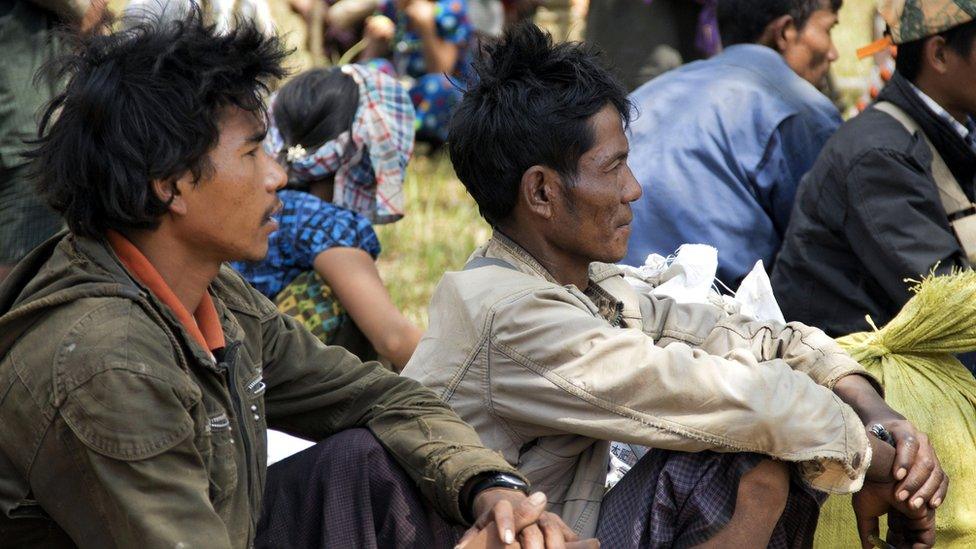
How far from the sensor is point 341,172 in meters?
4.08

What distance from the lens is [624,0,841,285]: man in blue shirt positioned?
13.3 ft

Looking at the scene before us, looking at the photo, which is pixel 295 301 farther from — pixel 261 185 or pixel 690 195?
pixel 261 185

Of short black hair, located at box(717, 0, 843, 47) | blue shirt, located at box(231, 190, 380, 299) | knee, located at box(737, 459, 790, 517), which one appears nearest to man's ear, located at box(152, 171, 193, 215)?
knee, located at box(737, 459, 790, 517)

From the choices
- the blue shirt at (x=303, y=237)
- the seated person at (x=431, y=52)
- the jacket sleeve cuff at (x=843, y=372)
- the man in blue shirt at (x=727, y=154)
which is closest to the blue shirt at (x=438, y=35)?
the seated person at (x=431, y=52)

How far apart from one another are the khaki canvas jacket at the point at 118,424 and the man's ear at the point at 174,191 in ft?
0.41

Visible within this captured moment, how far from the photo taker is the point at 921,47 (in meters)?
3.75

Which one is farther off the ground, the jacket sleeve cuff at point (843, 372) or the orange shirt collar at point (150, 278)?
the orange shirt collar at point (150, 278)

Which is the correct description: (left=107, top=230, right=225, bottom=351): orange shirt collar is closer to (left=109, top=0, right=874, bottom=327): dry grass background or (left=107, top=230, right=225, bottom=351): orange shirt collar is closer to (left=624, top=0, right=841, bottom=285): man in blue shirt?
(left=624, top=0, right=841, bottom=285): man in blue shirt

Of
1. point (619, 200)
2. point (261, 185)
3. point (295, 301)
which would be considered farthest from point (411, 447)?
point (295, 301)

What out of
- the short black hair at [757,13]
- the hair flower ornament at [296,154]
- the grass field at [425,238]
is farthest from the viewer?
the grass field at [425,238]

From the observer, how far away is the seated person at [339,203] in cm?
381

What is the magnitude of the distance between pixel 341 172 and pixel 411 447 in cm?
186

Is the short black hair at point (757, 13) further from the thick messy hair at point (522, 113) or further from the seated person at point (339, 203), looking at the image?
the thick messy hair at point (522, 113)

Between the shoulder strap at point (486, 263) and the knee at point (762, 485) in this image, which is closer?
the knee at point (762, 485)
